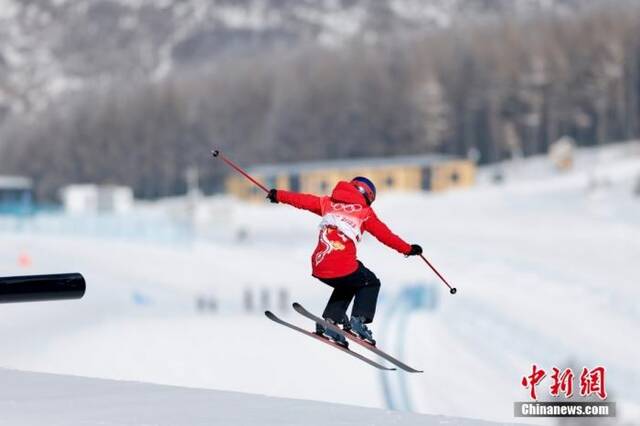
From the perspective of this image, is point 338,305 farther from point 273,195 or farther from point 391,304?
point 391,304

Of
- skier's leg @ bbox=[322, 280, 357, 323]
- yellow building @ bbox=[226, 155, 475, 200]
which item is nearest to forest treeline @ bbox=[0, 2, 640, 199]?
yellow building @ bbox=[226, 155, 475, 200]

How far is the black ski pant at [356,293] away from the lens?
6805 mm

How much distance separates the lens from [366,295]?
691 centimetres

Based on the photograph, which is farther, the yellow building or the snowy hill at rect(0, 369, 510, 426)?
the yellow building

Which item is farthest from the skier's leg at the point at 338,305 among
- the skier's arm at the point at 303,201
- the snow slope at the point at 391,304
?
the snow slope at the point at 391,304

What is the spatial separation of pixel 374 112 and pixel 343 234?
322 feet

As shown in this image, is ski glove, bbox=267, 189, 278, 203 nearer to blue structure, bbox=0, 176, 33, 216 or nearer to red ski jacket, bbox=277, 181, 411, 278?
red ski jacket, bbox=277, 181, 411, 278

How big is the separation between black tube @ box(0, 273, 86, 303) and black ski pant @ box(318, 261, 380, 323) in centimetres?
152

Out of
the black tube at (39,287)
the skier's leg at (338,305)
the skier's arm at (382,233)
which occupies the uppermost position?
the skier's arm at (382,233)

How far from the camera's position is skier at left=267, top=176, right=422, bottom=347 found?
6.72 meters

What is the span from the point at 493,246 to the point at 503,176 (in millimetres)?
24221

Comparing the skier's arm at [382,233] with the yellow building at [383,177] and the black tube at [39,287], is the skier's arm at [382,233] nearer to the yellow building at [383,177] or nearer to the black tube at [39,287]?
the black tube at [39,287]

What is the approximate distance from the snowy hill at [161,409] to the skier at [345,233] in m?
0.81

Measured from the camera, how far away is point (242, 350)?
23.2 m
